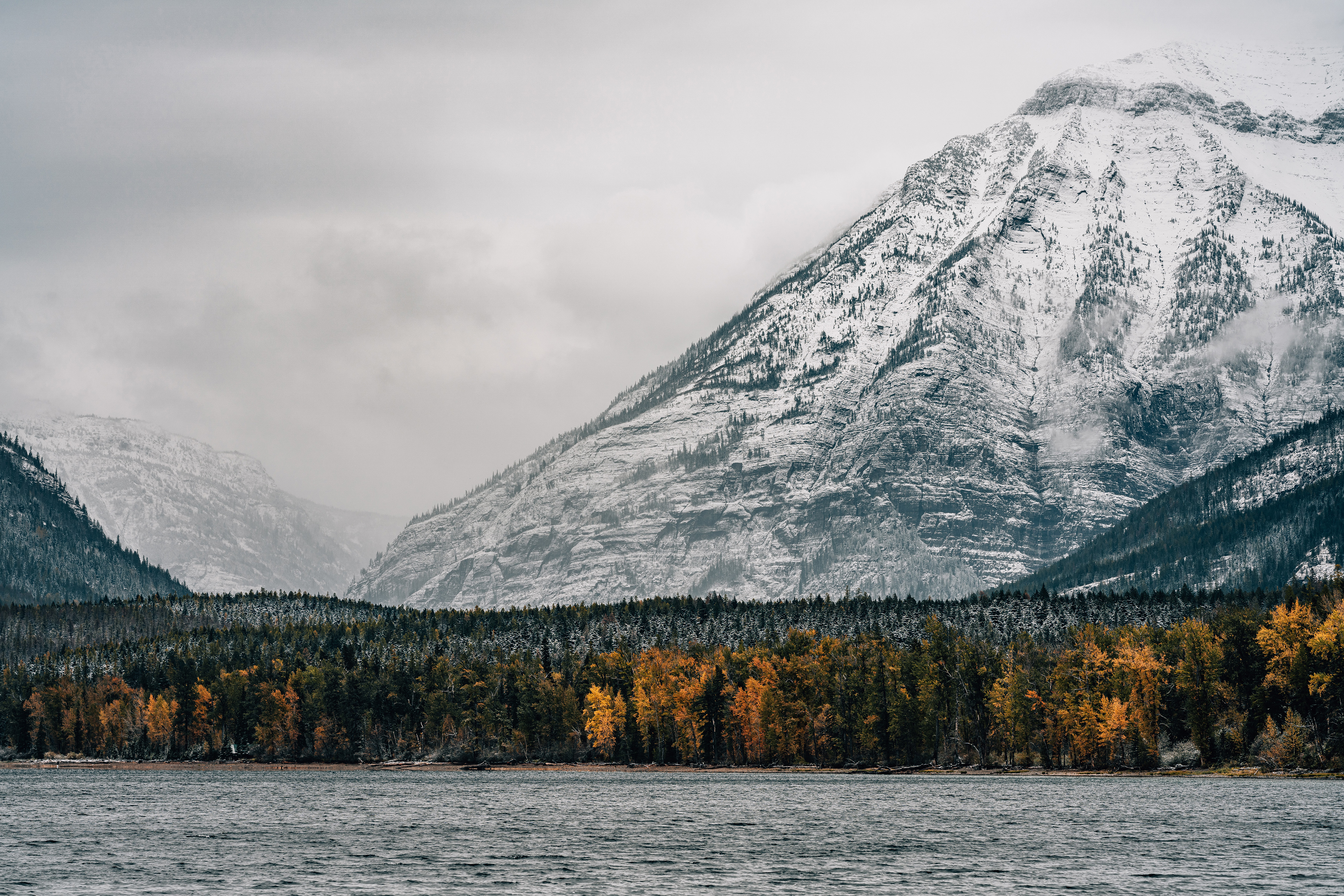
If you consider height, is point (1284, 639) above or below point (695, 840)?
above

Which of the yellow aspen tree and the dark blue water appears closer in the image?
the dark blue water

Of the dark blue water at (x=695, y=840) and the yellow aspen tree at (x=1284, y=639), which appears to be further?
the yellow aspen tree at (x=1284, y=639)

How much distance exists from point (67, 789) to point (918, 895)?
143204mm

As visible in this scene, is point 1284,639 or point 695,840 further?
point 1284,639

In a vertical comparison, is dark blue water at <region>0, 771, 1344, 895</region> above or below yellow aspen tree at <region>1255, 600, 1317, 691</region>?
below

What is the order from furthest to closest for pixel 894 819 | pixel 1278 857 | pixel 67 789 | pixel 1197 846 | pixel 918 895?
pixel 67 789 < pixel 894 819 < pixel 1197 846 < pixel 1278 857 < pixel 918 895

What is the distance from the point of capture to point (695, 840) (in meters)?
115

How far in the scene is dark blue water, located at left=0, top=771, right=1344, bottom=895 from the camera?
8994 cm

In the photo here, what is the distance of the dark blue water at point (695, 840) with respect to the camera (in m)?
89.9

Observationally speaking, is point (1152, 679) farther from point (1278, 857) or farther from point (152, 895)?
point (152, 895)

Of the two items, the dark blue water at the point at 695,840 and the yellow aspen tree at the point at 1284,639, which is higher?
the yellow aspen tree at the point at 1284,639

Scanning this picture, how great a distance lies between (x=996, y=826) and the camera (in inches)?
4916

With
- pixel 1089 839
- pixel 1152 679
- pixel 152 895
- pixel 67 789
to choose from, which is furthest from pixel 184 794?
pixel 1152 679

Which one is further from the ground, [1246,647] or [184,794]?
[1246,647]
